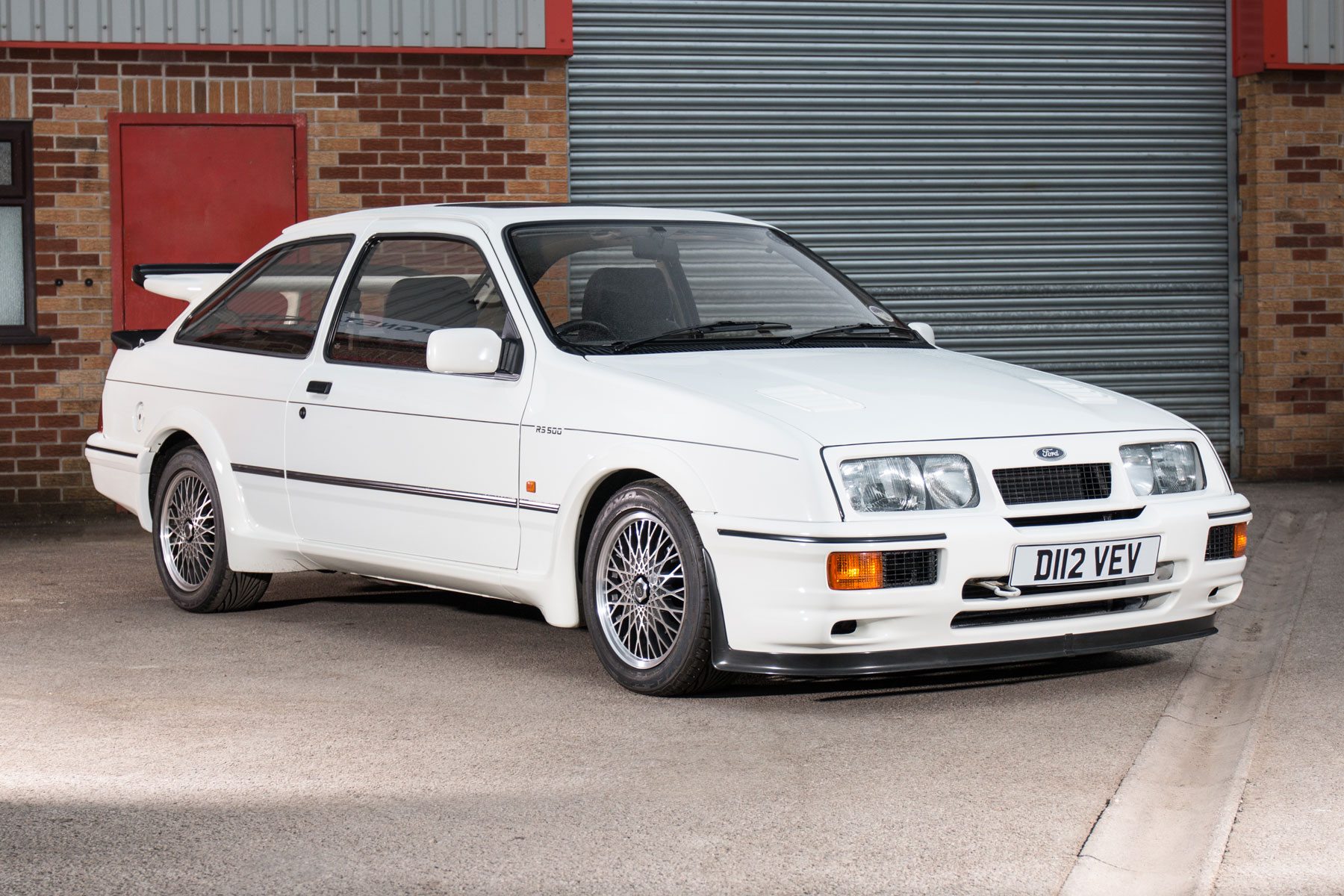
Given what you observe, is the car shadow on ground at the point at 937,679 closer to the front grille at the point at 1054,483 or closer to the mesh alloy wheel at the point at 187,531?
the front grille at the point at 1054,483

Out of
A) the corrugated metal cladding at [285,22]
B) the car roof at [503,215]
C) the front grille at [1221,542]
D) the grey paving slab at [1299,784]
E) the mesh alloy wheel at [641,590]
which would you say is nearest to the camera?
the grey paving slab at [1299,784]

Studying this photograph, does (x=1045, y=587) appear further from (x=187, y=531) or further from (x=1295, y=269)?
(x=1295, y=269)

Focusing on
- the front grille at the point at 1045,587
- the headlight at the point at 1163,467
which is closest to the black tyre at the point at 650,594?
A: the front grille at the point at 1045,587

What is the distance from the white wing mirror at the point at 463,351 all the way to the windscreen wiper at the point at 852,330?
3.30 feet

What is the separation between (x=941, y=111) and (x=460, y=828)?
354 inches

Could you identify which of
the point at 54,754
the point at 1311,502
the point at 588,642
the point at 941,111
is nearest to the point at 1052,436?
the point at 588,642

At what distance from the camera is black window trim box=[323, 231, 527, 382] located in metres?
5.84

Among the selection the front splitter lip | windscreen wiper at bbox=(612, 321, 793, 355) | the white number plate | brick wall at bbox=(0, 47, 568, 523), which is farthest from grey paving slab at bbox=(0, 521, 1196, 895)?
brick wall at bbox=(0, 47, 568, 523)

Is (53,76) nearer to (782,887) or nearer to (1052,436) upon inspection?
(1052,436)

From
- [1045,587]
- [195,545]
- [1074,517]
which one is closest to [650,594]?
[1045,587]

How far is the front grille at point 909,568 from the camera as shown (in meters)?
4.83

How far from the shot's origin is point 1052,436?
5.16 metres

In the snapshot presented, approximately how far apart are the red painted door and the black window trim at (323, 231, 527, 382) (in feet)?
15.3

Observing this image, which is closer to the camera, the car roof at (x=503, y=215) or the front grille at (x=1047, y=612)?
the front grille at (x=1047, y=612)
